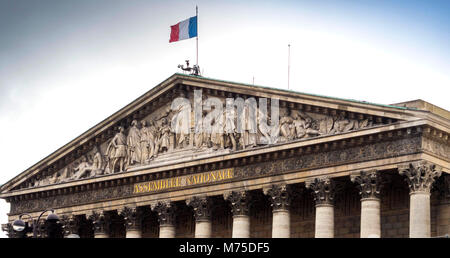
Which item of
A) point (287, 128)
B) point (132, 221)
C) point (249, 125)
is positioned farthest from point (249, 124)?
point (132, 221)

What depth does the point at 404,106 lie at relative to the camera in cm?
4375

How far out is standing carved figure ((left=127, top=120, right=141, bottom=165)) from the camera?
54031 millimetres

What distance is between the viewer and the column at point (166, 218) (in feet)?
171

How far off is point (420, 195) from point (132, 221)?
17.4 metres

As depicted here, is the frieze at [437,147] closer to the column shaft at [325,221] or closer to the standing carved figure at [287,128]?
the column shaft at [325,221]

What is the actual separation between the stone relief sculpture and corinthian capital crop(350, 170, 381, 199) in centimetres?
204

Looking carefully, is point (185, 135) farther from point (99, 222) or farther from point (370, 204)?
point (370, 204)

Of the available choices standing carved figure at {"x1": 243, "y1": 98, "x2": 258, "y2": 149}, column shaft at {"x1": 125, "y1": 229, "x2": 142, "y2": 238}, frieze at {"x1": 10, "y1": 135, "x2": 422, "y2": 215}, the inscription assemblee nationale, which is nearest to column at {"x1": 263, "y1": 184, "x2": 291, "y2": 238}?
frieze at {"x1": 10, "y1": 135, "x2": 422, "y2": 215}

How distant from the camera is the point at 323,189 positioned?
149ft

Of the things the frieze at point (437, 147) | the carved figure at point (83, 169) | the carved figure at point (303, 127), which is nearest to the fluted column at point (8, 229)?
the carved figure at point (83, 169)

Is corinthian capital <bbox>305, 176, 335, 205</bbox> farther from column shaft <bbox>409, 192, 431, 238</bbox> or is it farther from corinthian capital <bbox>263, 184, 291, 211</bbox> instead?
column shaft <bbox>409, 192, 431, 238</bbox>
